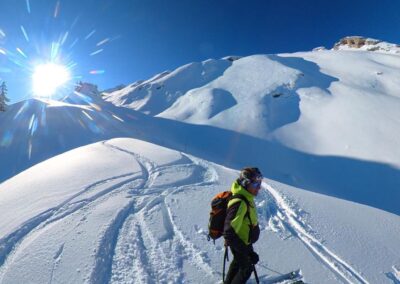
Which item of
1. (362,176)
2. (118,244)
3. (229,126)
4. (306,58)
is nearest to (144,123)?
(229,126)

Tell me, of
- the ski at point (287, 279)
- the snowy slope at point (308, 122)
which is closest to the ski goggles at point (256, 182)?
the ski at point (287, 279)

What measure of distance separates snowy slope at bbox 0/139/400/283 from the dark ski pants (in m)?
0.74

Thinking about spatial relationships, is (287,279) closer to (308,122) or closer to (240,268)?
(240,268)

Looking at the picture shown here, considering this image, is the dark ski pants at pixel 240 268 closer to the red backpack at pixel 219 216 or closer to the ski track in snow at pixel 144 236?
the red backpack at pixel 219 216

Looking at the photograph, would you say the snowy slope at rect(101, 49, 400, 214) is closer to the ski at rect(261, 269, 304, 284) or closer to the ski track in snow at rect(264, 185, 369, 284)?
the ski track in snow at rect(264, 185, 369, 284)

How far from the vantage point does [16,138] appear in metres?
27.7

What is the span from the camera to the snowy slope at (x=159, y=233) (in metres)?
5.12

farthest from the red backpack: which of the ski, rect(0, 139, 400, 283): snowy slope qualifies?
the ski

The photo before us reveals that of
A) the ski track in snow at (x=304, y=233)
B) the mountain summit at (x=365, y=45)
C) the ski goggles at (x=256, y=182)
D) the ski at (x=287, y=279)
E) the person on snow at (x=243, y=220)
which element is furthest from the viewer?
the mountain summit at (x=365, y=45)

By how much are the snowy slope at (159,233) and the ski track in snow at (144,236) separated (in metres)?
0.02

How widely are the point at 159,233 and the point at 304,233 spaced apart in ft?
10.2

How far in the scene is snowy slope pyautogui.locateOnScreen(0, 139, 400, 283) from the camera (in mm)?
5121

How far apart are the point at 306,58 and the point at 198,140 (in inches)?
1641

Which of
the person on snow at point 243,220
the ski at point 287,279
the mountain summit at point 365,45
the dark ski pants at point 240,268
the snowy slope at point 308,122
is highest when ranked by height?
the mountain summit at point 365,45
